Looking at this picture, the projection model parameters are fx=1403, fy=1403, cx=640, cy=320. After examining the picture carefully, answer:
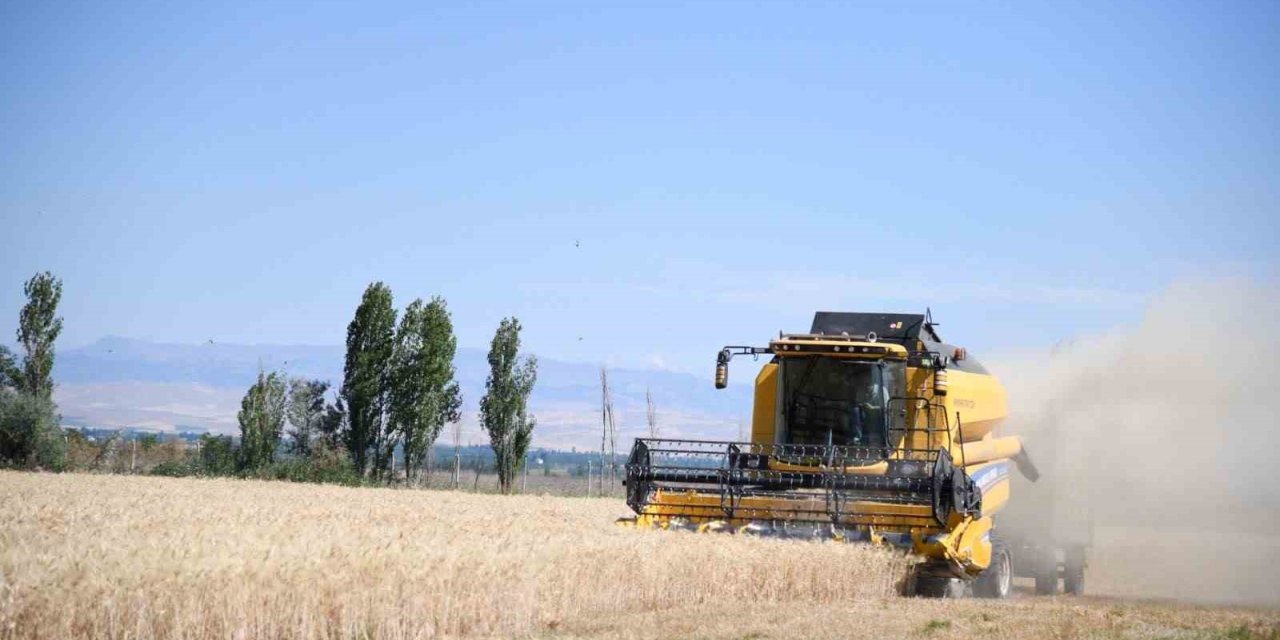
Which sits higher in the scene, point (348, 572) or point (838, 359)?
point (838, 359)

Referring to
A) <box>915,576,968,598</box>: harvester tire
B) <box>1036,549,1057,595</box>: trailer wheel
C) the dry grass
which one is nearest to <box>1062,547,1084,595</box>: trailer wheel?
<box>1036,549,1057,595</box>: trailer wheel

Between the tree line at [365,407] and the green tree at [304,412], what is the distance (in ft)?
19.7

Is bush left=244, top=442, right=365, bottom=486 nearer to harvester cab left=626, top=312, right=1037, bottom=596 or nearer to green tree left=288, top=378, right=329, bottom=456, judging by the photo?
green tree left=288, top=378, right=329, bottom=456

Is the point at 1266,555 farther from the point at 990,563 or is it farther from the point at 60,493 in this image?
the point at 60,493

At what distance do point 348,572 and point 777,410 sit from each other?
9054mm

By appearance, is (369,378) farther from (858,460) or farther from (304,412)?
(858,460)

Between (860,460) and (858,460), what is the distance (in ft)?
0.09

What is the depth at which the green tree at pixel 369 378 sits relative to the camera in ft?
162

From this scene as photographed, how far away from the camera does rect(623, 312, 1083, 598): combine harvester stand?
57.9 ft

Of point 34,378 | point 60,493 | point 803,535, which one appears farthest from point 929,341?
point 34,378

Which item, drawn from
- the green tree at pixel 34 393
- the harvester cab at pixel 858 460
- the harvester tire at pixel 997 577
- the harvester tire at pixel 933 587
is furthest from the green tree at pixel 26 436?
the harvester tire at pixel 933 587

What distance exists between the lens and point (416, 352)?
50.7m

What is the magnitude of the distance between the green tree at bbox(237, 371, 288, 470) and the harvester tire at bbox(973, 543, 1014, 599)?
34584 mm

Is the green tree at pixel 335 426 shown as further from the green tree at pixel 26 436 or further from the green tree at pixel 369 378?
the green tree at pixel 26 436
